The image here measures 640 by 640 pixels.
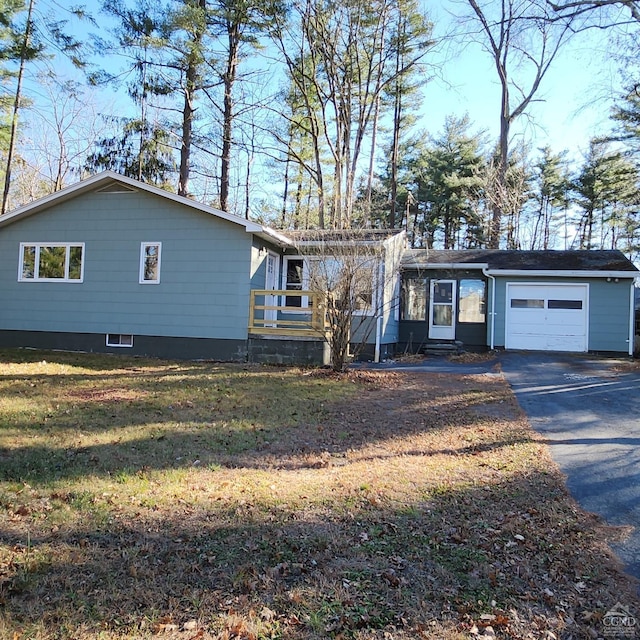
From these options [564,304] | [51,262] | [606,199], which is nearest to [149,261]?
[51,262]

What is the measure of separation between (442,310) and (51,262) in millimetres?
11967

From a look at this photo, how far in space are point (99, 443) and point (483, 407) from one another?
537cm

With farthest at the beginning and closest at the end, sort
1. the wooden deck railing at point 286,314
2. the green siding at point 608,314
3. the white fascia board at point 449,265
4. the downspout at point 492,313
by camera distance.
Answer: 1. the white fascia board at point 449,265
2. the downspout at point 492,313
3. the green siding at point 608,314
4. the wooden deck railing at point 286,314

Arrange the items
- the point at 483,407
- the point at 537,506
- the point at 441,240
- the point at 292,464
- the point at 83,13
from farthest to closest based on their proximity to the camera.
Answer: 1. the point at 441,240
2. the point at 83,13
3. the point at 483,407
4. the point at 292,464
5. the point at 537,506

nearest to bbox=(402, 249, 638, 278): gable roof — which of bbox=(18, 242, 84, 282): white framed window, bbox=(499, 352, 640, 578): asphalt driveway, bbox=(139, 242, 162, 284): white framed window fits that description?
bbox=(499, 352, 640, 578): asphalt driveway

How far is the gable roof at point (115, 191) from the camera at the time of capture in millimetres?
12080

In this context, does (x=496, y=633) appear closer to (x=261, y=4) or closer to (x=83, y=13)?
(x=83, y=13)

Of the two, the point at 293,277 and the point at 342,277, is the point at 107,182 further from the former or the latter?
the point at 342,277

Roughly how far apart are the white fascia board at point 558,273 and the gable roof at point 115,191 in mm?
6781

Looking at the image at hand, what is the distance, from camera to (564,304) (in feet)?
48.0

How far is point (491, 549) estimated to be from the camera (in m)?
3.12

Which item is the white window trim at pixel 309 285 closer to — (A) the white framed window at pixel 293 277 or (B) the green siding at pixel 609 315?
(A) the white framed window at pixel 293 277

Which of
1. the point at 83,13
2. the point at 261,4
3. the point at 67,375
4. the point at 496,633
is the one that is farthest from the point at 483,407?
the point at 261,4

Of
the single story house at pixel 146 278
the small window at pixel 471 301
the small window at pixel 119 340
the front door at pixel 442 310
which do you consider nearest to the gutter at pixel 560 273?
the small window at pixel 471 301
